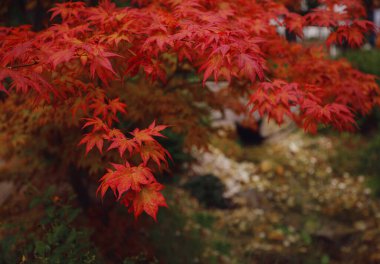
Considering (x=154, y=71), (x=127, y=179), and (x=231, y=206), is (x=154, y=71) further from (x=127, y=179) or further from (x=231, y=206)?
(x=231, y=206)

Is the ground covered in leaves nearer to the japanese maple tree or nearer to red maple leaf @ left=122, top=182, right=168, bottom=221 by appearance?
the japanese maple tree

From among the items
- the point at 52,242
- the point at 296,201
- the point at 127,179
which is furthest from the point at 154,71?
the point at 296,201

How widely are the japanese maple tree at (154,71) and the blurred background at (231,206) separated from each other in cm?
75

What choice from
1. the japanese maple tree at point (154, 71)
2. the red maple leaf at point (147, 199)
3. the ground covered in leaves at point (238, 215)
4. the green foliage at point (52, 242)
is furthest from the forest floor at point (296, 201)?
the red maple leaf at point (147, 199)

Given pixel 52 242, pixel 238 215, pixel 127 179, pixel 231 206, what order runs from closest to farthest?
pixel 127 179, pixel 52 242, pixel 238 215, pixel 231 206

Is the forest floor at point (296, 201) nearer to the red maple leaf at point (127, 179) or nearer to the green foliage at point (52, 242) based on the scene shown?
the green foliage at point (52, 242)

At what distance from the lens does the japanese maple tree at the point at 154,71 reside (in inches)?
90.3

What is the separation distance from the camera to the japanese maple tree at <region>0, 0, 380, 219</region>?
2.29 m

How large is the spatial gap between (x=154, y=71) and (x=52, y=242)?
1710 mm

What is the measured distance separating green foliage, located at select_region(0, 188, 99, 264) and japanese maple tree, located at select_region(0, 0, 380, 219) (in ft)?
1.76

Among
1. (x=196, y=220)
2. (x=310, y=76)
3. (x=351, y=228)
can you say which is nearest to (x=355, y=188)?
(x=351, y=228)

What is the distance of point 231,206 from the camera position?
6.18 m

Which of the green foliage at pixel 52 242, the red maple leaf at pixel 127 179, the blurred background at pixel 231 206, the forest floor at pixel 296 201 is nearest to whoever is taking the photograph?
the red maple leaf at pixel 127 179

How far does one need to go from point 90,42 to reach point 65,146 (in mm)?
1805
